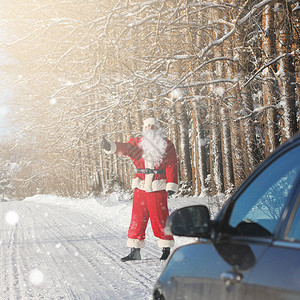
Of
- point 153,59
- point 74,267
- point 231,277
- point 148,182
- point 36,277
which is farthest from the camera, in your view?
point 153,59

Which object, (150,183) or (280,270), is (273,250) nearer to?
(280,270)

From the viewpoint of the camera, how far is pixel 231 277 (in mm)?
1765

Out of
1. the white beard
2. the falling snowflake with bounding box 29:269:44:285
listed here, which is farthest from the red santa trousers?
the falling snowflake with bounding box 29:269:44:285

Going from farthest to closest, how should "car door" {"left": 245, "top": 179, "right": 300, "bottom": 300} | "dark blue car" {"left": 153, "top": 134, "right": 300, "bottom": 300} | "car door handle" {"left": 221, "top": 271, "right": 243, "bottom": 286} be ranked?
"car door handle" {"left": 221, "top": 271, "right": 243, "bottom": 286} < "dark blue car" {"left": 153, "top": 134, "right": 300, "bottom": 300} < "car door" {"left": 245, "top": 179, "right": 300, "bottom": 300}

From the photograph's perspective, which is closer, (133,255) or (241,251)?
(241,251)

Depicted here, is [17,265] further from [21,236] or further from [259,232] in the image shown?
[259,232]

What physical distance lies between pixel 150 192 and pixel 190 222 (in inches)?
193

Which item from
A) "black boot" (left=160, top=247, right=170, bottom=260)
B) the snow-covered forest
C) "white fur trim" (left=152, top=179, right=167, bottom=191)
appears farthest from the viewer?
the snow-covered forest

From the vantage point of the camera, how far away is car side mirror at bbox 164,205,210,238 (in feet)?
6.82

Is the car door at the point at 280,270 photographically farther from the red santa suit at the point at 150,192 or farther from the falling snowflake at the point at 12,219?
the falling snowflake at the point at 12,219

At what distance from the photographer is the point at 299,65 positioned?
819cm

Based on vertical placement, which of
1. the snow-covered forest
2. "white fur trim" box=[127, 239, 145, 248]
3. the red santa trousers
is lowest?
"white fur trim" box=[127, 239, 145, 248]

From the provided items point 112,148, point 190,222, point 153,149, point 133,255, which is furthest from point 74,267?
point 190,222

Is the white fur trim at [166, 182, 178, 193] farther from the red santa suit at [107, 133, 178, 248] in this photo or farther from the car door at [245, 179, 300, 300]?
the car door at [245, 179, 300, 300]
